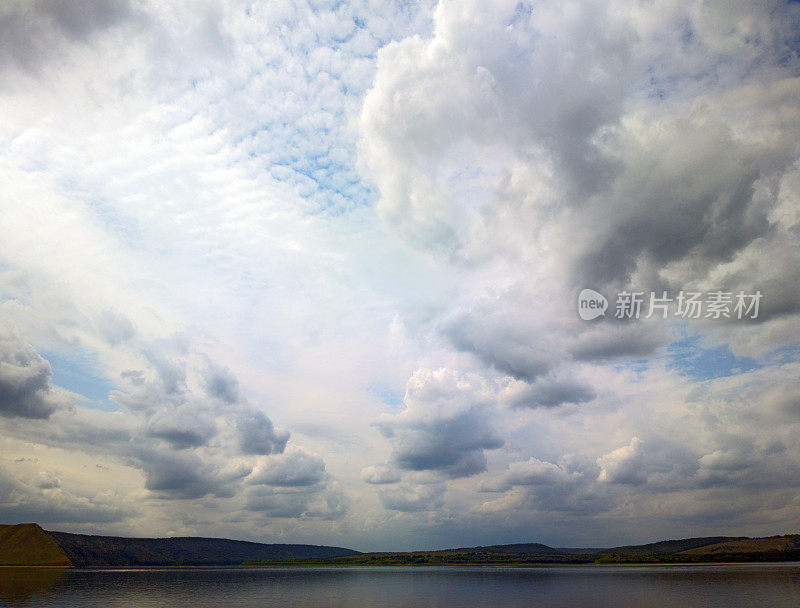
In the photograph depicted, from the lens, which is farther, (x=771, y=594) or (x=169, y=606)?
(x=771, y=594)

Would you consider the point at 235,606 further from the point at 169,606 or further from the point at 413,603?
the point at 413,603

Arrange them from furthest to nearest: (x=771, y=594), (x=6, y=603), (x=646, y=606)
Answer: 1. (x=771, y=594)
2. (x=6, y=603)
3. (x=646, y=606)

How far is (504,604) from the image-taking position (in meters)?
112

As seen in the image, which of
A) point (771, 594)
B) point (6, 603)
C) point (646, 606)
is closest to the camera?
point (646, 606)

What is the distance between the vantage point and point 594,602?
11394 centimetres

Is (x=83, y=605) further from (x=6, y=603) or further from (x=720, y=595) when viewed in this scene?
(x=720, y=595)

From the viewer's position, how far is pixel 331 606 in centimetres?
11356

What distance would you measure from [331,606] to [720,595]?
320ft

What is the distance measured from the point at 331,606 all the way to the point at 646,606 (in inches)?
2698

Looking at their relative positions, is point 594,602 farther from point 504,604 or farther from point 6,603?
point 6,603

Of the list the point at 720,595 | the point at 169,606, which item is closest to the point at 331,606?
the point at 169,606

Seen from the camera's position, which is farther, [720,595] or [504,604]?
[720,595]

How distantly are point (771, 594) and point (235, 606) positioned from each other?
430 ft

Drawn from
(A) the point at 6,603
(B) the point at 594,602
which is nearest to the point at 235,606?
(A) the point at 6,603
